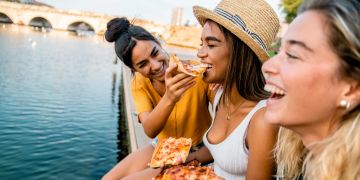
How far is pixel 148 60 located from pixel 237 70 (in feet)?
4.40

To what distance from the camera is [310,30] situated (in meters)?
1.41

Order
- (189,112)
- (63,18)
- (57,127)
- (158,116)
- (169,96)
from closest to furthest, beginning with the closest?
(169,96) < (158,116) < (189,112) < (57,127) < (63,18)

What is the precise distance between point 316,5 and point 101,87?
16462 mm

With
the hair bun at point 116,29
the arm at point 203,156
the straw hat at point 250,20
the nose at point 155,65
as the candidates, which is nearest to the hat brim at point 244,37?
the straw hat at point 250,20

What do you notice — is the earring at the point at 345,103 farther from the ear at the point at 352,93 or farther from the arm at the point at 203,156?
the arm at the point at 203,156

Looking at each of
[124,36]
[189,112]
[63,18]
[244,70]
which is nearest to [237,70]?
[244,70]

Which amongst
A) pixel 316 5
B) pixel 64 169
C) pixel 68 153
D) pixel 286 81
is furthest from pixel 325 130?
pixel 68 153

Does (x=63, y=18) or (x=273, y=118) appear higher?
(x=63, y=18)

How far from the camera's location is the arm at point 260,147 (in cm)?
195

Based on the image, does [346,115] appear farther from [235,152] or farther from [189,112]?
[189,112]

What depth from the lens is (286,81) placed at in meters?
1.48

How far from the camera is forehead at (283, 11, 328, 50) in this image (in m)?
1.36

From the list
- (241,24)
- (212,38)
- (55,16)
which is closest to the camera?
(241,24)

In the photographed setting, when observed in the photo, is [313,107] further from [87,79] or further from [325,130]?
[87,79]
